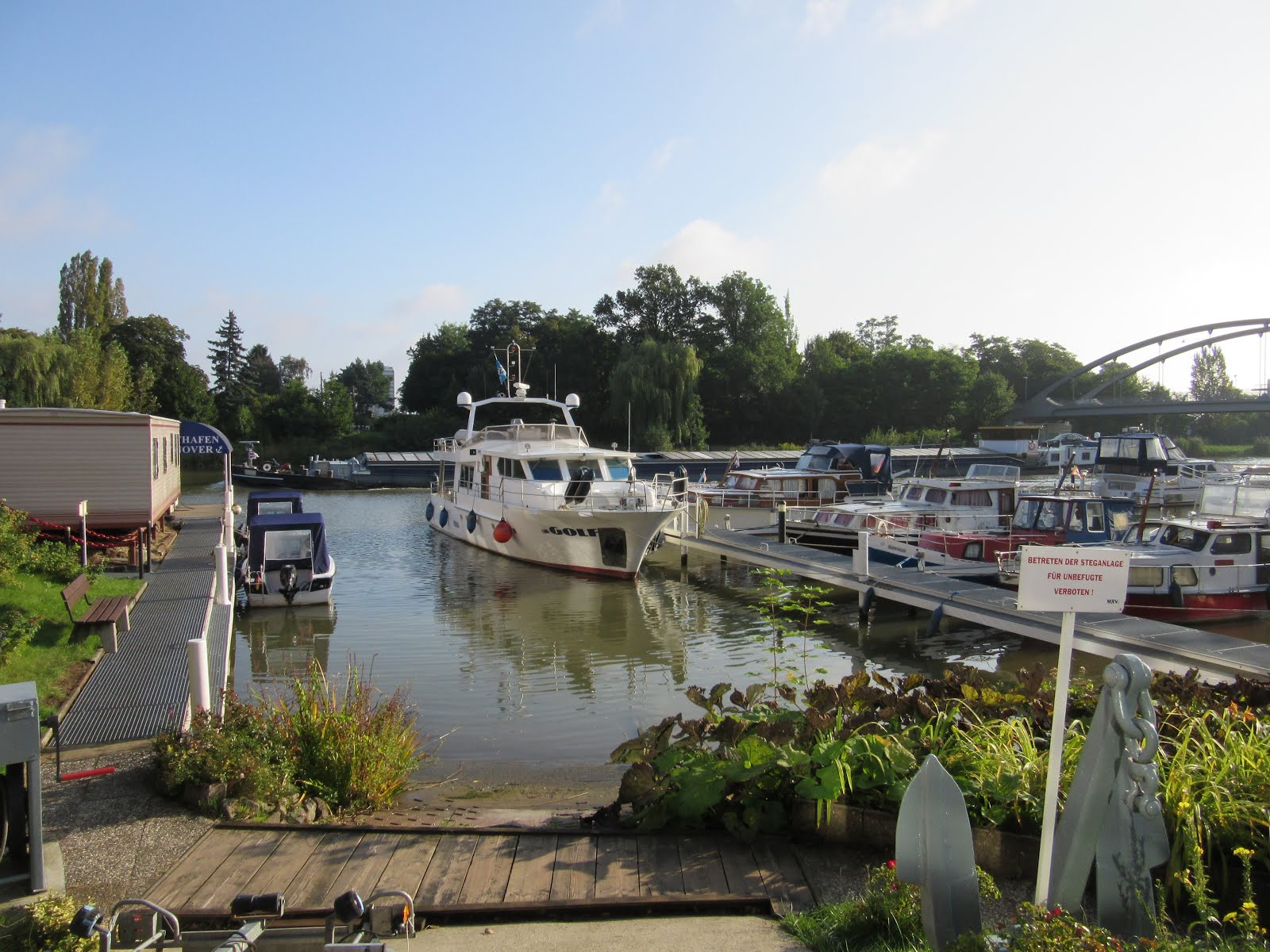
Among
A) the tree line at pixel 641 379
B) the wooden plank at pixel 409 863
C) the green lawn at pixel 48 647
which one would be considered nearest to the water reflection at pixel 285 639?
the green lawn at pixel 48 647

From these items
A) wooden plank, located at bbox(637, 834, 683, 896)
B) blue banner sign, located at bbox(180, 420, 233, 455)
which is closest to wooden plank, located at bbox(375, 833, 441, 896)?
wooden plank, located at bbox(637, 834, 683, 896)

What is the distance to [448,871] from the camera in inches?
211

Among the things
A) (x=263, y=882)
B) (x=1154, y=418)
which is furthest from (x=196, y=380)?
(x=1154, y=418)

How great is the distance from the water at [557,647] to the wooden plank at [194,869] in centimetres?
350

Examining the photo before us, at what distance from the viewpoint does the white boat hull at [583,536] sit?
833 inches

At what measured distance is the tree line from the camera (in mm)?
61688

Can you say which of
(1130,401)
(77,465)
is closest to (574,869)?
(77,465)

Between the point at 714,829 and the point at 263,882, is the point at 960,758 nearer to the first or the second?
the point at 714,829

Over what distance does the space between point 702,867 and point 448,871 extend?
4.99 ft

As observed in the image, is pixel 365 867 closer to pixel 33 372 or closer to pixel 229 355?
pixel 33 372

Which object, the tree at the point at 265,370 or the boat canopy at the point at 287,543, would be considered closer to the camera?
the boat canopy at the point at 287,543

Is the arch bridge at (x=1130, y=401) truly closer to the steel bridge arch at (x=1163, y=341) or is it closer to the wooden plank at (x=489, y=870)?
the steel bridge arch at (x=1163, y=341)

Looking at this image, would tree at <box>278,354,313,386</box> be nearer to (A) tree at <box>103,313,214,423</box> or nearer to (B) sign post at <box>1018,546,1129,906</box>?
(A) tree at <box>103,313,214,423</box>

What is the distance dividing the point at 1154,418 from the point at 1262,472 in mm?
77449
